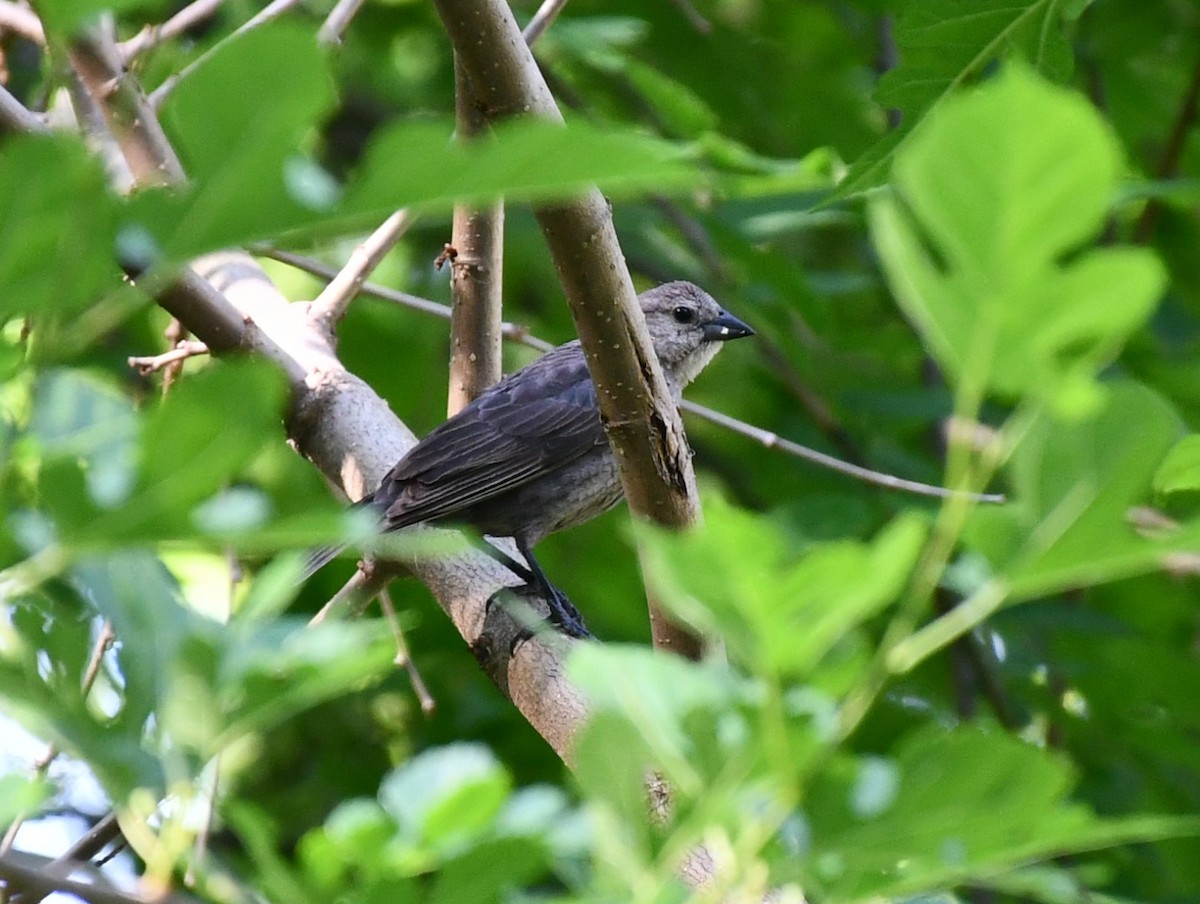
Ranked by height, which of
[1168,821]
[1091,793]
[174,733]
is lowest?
[1091,793]

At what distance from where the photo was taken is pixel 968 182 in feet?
2.94

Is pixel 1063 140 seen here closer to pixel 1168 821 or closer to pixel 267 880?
pixel 1168 821

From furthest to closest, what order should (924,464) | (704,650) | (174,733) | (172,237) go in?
(924,464) < (704,650) < (174,733) < (172,237)

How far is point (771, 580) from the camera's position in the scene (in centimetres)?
94

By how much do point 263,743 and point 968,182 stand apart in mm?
5588

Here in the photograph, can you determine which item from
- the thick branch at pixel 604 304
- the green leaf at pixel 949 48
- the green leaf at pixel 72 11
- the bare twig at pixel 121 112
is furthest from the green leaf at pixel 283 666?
the bare twig at pixel 121 112

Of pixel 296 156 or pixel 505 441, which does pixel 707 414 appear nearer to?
pixel 505 441

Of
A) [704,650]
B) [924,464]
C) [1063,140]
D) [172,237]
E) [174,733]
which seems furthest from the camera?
[924,464]

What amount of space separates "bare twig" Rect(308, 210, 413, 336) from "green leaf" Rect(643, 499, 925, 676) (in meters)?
3.41

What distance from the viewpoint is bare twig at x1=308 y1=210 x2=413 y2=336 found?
429cm

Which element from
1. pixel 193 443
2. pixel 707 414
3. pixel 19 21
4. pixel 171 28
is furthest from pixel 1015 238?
pixel 19 21

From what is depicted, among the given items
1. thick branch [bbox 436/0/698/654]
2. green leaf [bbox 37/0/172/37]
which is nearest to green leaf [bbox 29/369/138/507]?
green leaf [bbox 37/0/172/37]

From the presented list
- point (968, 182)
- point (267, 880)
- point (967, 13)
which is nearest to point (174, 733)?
point (267, 880)

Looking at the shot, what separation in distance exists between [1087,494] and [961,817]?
26cm
